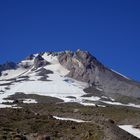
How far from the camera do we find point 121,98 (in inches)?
7820

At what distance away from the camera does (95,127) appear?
1976 inches

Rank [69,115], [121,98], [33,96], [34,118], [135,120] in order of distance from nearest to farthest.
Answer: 1. [34,118]
2. [135,120]
3. [69,115]
4. [33,96]
5. [121,98]

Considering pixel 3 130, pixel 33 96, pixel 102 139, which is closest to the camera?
pixel 102 139

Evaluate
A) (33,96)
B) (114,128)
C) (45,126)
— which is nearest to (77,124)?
(45,126)

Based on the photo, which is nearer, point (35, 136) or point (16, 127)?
point (35, 136)

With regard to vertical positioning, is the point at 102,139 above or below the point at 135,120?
below

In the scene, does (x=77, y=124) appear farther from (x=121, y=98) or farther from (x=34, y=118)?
(x=121, y=98)

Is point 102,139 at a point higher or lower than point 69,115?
lower

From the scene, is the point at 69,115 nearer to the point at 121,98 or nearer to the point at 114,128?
the point at 114,128

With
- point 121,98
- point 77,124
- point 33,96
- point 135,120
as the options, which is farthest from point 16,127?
point 121,98

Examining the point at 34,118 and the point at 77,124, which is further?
the point at 34,118

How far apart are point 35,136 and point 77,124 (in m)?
11.1

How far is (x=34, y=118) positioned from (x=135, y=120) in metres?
16.8

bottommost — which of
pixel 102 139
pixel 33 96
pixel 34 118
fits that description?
pixel 102 139
